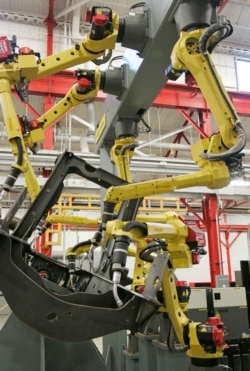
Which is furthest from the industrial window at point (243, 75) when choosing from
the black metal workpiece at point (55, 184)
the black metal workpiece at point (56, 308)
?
the black metal workpiece at point (56, 308)

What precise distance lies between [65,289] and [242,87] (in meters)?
7.15

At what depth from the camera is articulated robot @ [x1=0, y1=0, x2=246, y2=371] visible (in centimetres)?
198

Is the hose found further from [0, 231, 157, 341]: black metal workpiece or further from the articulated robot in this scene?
[0, 231, 157, 341]: black metal workpiece

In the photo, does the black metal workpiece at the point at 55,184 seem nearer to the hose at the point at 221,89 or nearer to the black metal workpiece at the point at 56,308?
the black metal workpiece at the point at 56,308

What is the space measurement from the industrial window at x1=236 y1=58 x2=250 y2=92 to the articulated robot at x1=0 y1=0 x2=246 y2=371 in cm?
565

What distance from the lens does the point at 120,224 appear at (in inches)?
97.9

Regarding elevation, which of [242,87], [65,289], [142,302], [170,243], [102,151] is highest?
[242,87]

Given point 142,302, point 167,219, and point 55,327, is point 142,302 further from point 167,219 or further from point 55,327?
point 167,219

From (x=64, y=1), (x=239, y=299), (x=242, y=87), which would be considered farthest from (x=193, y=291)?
(x=64, y=1)

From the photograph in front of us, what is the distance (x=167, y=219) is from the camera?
10.8 feet

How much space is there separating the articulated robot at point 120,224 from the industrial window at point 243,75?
5652 millimetres

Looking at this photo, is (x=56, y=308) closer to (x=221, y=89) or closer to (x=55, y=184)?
(x=55, y=184)

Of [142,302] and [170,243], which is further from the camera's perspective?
[170,243]

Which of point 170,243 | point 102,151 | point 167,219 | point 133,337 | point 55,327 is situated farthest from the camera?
point 102,151
